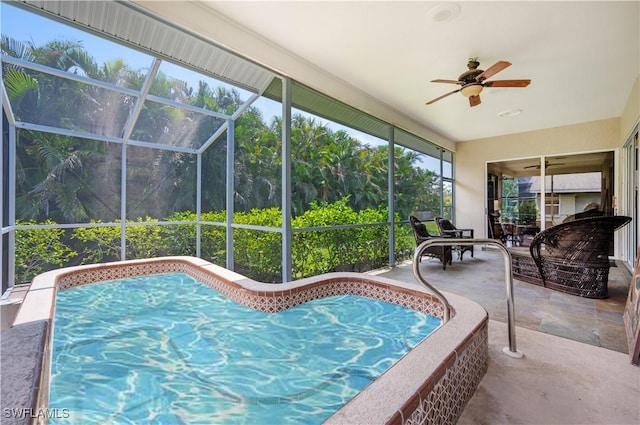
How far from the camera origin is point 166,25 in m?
2.74

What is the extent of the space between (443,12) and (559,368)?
3140 millimetres

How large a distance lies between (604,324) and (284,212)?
3.46 m

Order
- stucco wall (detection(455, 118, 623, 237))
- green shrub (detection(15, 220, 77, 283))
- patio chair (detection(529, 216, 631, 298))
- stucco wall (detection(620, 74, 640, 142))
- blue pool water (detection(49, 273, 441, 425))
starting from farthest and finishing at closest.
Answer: stucco wall (detection(455, 118, 623, 237)) < stucco wall (detection(620, 74, 640, 142)) < green shrub (detection(15, 220, 77, 283)) < patio chair (detection(529, 216, 631, 298)) < blue pool water (detection(49, 273, 441, 425))

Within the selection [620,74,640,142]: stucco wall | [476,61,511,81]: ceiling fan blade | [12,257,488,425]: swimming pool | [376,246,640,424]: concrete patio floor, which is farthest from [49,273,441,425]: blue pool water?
[620,74,640,142]: stucco wall

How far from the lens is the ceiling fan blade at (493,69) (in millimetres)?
3172

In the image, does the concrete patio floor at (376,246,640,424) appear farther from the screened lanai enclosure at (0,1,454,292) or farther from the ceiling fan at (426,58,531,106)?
the ceiling fan at (426,58,531,106)

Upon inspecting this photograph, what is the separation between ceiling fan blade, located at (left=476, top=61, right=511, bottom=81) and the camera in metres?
3.17

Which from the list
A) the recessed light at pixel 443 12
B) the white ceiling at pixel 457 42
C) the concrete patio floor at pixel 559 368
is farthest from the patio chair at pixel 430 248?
the recessed light at pixel 443 12

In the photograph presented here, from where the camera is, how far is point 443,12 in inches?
109

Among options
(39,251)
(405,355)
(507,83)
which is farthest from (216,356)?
(507,83)

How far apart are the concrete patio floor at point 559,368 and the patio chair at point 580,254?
183mm

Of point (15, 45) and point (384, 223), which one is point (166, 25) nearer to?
point (15, 45)

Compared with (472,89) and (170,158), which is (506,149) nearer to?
(472,89)

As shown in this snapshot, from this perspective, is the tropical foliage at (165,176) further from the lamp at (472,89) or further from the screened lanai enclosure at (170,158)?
the lamp at (472,89)
